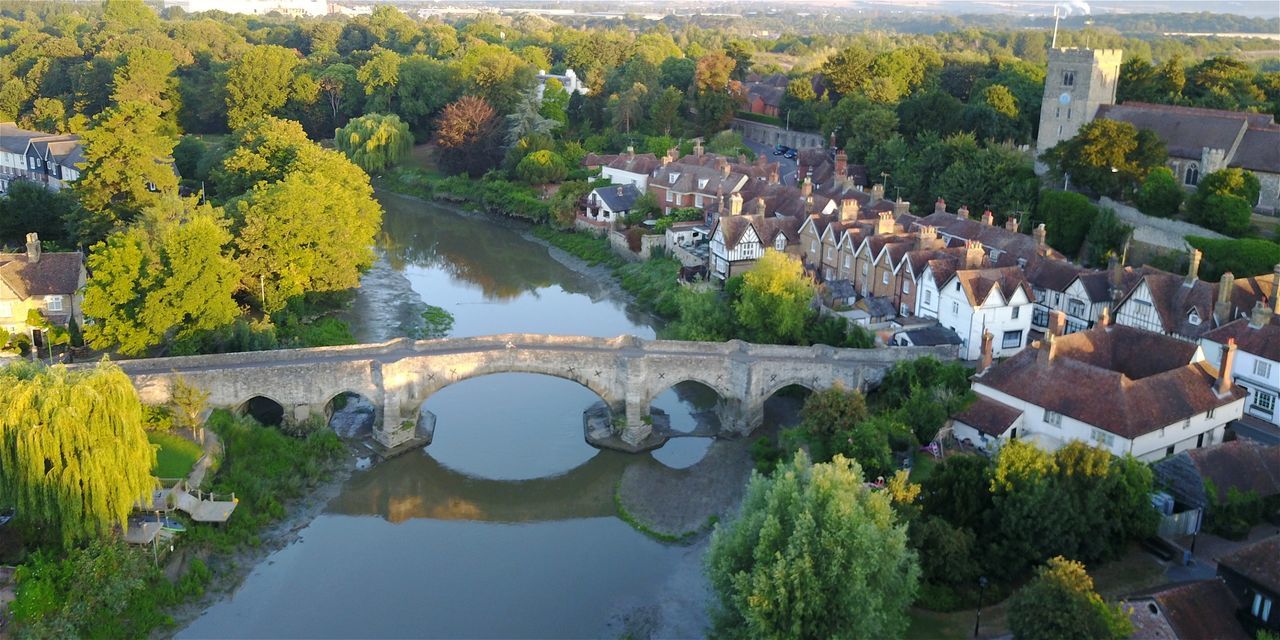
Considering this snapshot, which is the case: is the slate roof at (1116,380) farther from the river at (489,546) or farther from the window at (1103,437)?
the river at (489,546)

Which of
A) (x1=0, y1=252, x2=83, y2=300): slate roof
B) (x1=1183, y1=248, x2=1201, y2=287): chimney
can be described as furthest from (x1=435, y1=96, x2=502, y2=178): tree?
(x1=1183, y1=248, x2=1201, y2=287): chimney

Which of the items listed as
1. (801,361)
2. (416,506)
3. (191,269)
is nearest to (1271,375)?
(801,361)

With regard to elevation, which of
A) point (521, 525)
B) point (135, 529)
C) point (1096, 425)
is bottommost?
point (521, 525)

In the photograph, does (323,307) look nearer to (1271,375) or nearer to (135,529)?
(135,529)

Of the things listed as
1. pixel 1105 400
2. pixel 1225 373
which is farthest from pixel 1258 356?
pixel 1105 400

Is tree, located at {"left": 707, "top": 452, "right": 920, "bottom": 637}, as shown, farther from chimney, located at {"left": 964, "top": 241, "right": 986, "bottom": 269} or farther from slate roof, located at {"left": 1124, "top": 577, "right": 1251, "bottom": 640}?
chimney, located at {"left": 964, "top": 241, "right": 986, "bottom": 269}

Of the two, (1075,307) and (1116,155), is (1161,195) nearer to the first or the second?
(1116,155)
